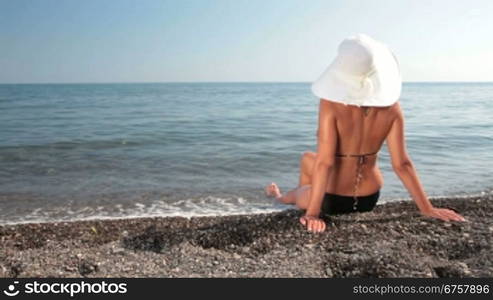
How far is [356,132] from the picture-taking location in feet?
13.3

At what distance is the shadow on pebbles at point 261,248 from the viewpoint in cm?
348

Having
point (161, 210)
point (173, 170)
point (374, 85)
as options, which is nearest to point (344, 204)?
point (374, 85)

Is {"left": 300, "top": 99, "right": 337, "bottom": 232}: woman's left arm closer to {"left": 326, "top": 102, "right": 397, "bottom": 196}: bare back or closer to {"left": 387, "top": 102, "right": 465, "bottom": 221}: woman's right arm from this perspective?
{"left": 326, "top": 102, "right": 397, "bottom": 196}: bare back

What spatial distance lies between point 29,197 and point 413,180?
5.85 m

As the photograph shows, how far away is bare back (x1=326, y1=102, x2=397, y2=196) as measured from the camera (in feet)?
13.0

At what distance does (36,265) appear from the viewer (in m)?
3.67

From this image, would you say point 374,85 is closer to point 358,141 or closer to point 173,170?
point 358,141

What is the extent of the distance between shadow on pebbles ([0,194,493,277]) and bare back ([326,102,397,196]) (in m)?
0.42

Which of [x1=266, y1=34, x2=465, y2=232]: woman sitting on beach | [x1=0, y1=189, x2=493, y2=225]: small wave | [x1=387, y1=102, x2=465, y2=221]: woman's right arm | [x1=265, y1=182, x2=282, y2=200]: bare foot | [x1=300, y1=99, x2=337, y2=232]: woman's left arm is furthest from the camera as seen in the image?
[x1=265, y1=182, x2=282, y2=200]: bare foot

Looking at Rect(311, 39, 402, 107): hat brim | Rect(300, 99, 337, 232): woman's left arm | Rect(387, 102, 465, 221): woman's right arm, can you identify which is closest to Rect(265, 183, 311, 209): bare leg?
Rect(300, 99, 337, 232): woman's left arm

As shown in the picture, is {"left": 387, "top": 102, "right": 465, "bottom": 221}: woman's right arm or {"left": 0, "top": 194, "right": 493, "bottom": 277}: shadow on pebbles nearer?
{"left": 0, "top": 194, "right": 493, "bottom": 277}: shadow on pebbles

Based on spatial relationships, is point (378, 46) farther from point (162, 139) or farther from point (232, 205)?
point (162, 139)

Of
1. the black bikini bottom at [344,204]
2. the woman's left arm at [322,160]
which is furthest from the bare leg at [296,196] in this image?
the woman's left arm at [322,160]

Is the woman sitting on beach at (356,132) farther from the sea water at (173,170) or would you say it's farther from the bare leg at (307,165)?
the sea water at (173,170)
